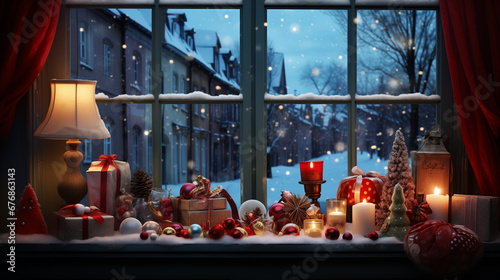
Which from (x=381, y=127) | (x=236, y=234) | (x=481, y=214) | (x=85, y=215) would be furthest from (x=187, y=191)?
(x=481, y=214)

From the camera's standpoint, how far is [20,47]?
6.43ft

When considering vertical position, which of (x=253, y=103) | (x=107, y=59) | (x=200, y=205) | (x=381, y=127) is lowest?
(x=200, y=205)

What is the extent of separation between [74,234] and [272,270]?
2.75 ft

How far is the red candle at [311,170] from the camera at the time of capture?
1939 millimetres

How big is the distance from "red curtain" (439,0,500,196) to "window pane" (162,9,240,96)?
1.02 meters

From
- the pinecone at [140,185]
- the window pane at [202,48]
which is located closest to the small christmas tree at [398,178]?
the window pane at [202,48]

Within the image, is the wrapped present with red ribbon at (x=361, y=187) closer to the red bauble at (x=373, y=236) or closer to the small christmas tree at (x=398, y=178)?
the small christmas tree at (x=398, y=178)

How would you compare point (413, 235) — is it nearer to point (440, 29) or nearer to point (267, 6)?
point (440, 29)

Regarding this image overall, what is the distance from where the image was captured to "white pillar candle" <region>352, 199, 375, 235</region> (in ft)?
6.07

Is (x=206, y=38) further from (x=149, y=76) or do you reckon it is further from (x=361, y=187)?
(x=361, y=187)

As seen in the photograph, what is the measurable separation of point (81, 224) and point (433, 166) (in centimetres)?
156

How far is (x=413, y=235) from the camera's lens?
1646 mm

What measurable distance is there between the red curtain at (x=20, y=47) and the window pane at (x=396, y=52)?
154 centimetres

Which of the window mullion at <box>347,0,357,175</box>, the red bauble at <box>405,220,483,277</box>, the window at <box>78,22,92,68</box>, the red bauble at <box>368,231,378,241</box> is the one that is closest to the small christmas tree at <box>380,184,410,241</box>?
the red bauble at <box>368,231,378,241</box>
